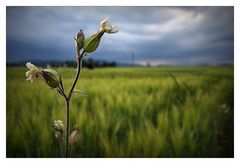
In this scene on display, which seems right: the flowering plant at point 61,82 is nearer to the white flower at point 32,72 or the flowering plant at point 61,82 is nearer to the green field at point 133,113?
the white flower at point 32,72

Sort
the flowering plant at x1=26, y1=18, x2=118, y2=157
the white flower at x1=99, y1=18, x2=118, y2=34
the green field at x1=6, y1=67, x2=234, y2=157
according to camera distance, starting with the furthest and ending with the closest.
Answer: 1. the green field at x1=6, y1=67, x2=234, y2=157
2. the white flower at x1=99, y1=18, x2=118, y2=34
3. the flowering plant at x1=26, y1=18, x2=118, y2=157

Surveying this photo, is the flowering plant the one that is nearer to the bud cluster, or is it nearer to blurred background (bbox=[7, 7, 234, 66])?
the bud cluster

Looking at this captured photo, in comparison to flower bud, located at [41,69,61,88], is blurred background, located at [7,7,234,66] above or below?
above

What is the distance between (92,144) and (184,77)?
550 mm

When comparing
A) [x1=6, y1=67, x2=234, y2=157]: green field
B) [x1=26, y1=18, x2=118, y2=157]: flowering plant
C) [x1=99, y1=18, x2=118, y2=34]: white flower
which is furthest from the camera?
[x1=6, y1=67, x2=234, y2=157]: green field

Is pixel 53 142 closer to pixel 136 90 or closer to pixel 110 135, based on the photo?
pixel 110 135

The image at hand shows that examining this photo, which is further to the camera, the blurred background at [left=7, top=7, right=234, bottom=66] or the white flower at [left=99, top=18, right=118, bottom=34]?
the blurred background at [left=7, top=7, right=234, bottom=66]

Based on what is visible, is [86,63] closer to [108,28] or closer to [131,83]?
[131,83]

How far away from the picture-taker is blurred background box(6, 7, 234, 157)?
Result: 5.60ft

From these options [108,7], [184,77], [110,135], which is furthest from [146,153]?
[108,7]

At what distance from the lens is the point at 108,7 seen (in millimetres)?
1743

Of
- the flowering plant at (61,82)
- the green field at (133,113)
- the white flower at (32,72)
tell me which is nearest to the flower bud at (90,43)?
the flowering plant at (61,82)

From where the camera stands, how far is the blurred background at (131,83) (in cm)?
171

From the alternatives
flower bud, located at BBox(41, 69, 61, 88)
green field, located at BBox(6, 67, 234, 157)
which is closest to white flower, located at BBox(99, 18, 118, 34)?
flower bud, located at BBox(41, 69, 61, 88)
